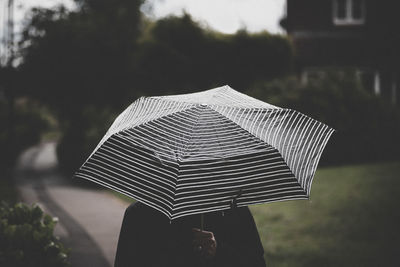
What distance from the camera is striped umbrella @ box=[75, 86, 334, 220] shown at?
88.7 inches

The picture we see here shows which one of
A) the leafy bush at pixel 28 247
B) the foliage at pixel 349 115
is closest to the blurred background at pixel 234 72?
the foliage at pixel 349 115

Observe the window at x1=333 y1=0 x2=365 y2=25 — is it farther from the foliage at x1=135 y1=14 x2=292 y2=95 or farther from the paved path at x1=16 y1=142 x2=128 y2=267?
the paved path at x1=16 y1=142 x2=128 y2=267

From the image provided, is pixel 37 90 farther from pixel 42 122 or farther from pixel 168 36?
pixel 42 122

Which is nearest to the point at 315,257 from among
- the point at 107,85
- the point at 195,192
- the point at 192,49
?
the point at 195,192

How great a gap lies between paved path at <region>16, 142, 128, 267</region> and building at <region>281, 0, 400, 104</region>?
12184mm

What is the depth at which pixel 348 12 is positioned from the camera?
19906 mm

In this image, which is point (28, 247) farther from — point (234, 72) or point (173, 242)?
point (234, 72)

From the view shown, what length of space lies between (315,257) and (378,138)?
29.0 ft

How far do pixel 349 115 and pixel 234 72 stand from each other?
4.58 m

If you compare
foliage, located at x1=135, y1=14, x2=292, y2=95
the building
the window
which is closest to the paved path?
foliage, located at x1=135, y1=14, x2=292, y2=95

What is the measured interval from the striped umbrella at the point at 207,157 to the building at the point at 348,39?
58.4 ft

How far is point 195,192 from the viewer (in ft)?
7.36

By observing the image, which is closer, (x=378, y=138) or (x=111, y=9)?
(x=378, y=138)

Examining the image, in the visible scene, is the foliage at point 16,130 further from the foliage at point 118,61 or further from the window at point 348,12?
the window at point 348,12
